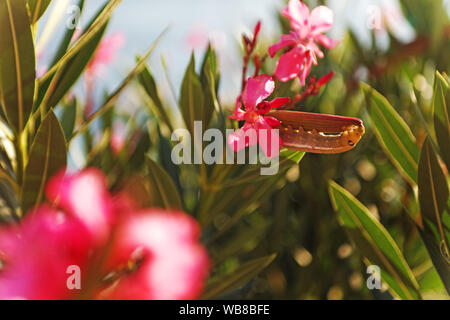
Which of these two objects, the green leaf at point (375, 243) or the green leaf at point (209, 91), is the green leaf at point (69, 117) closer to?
the green leaf at point (209, 91)

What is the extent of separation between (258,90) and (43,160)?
0.78 ft

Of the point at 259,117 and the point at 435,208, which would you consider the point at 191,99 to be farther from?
the point at 435,208

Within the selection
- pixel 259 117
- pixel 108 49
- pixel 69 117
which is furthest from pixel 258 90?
pixel 108 49

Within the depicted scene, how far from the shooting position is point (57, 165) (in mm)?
460

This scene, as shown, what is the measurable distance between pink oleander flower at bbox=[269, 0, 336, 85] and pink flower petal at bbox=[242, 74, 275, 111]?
39 millimetres

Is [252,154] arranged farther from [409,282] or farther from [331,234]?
[331,234]

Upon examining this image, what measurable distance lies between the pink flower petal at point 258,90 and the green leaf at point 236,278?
0.75 feet

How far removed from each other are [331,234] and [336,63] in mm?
412

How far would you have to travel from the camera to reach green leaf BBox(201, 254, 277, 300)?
0.55 meters

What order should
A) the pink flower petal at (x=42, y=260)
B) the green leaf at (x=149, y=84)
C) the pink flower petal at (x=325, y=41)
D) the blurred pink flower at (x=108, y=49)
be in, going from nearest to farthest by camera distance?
the pink flower petal at (x=42, y=260) → the pink flower petal at (x=325, y=41) → the green leaf at (x=149, y=84) → the blurred pink flower at (x=108, y=49)

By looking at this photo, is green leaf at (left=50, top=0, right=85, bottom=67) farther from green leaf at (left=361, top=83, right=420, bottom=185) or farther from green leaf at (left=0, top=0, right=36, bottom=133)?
green leaf at (left=361, top=83, right=420, bottom=185)

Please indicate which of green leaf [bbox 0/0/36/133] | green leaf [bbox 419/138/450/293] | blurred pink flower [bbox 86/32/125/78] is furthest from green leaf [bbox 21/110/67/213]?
blurred pink flower [bbox 86/32/125/78]

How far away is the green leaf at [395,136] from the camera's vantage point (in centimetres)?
54

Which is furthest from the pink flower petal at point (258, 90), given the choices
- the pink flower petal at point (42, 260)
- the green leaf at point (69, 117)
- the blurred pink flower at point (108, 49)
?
the blurred pink flower at point (108, 49)
